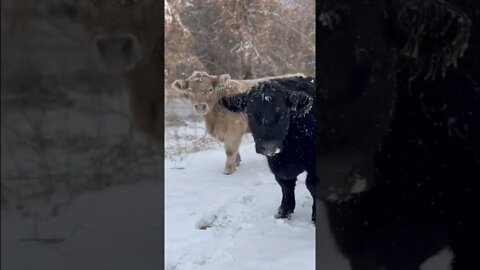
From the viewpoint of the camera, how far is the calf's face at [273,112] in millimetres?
3383

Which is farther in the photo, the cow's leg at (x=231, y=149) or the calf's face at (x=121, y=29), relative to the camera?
the cow's leg at (x=231, y=149)

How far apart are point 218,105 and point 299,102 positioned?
2186 millimetres

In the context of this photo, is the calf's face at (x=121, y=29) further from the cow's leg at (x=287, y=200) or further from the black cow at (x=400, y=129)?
the cow's leg at (x=287, y=200)

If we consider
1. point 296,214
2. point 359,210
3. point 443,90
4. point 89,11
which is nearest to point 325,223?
point 359,210

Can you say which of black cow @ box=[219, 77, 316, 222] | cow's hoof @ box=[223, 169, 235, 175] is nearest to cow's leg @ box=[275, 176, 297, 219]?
black cow @ box=[219, 77, 316, 222]

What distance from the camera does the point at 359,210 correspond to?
135 cm

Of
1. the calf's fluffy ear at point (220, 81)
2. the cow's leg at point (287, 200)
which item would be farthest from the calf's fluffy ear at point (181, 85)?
the cow's leg at point (287, 200)

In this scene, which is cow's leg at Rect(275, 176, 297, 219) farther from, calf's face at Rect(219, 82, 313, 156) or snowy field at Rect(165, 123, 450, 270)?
calf's face at Rect(219, 82, 313, 156)

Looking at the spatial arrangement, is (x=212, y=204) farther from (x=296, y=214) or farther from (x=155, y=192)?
(x=155, y=192)

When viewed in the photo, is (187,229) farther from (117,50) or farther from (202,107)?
(117,50)

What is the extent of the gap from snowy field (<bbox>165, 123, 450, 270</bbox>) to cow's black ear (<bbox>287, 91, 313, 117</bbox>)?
74cm

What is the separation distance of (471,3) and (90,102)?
2.91 feet

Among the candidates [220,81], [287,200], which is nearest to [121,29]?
[287,200]

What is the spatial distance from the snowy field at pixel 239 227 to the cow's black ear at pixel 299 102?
736mm
